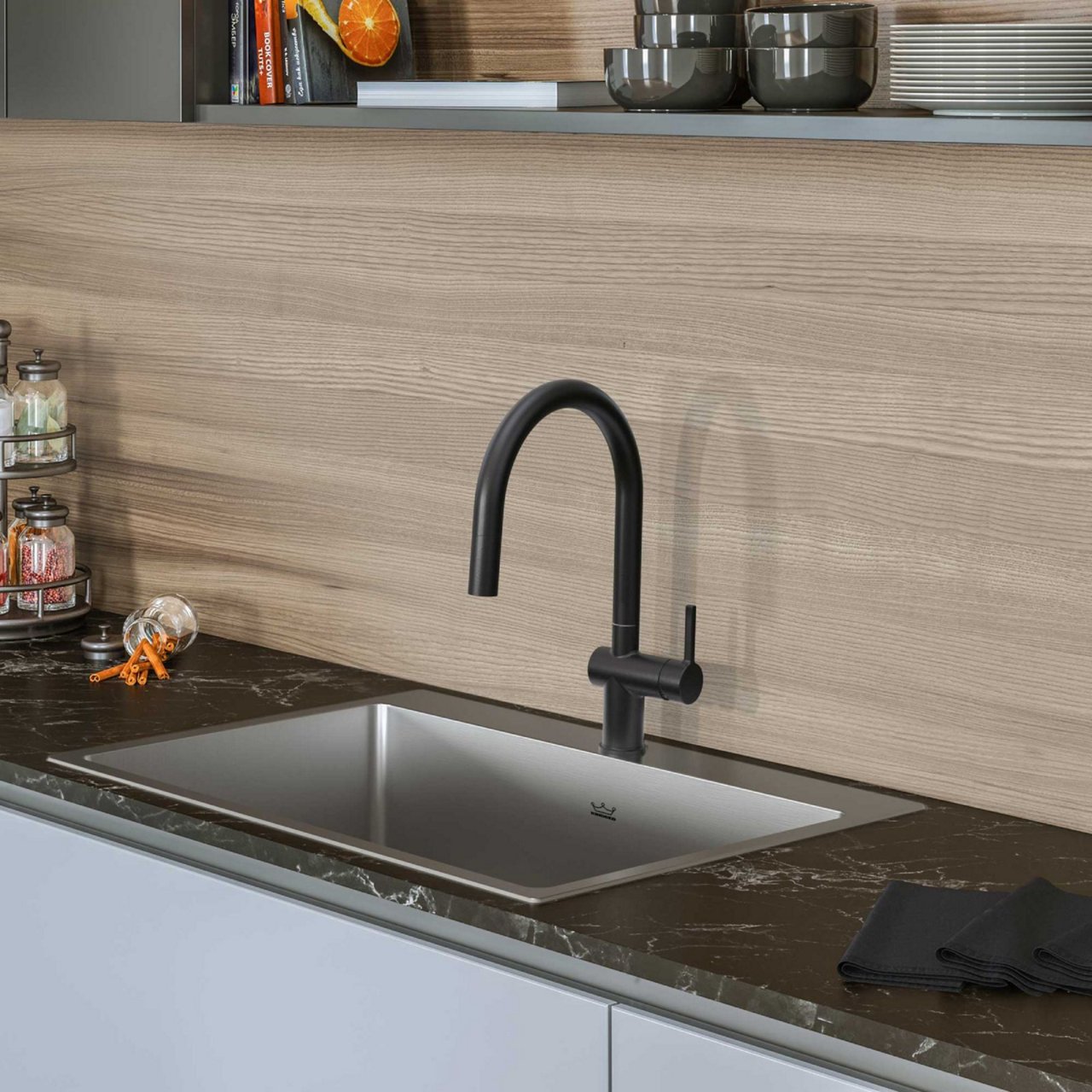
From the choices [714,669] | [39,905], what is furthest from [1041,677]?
[39,905]

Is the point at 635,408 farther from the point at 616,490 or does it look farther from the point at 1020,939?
the point at 1020,939

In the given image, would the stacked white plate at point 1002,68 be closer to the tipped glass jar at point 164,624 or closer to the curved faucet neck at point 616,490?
the curved faucet neck at point 616,490

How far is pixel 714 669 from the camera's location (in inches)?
78.5

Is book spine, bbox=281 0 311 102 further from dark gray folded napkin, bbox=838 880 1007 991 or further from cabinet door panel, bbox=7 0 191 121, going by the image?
dark gray folded napkin, bbox=838 880 1007 991

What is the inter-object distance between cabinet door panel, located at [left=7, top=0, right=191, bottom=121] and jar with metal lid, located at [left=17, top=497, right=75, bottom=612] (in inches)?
20.8

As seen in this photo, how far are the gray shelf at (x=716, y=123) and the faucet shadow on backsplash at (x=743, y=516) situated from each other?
321 mm

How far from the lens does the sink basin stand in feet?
6.15

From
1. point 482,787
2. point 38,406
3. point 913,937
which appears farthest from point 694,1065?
point 38,406

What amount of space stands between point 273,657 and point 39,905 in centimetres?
59

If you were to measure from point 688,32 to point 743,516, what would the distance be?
20.2 inches

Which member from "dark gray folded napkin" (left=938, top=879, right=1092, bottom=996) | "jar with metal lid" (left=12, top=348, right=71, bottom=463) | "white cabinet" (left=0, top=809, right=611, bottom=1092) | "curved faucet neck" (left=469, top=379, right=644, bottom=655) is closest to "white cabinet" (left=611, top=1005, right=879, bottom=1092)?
"white cabinet" (left=0, top=809, right=611, bottom=1092)

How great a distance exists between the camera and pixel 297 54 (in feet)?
6.73

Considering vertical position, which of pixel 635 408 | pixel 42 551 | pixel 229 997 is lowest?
pixel 229 997

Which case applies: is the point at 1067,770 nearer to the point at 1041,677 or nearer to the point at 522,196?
the point at 1041,677
